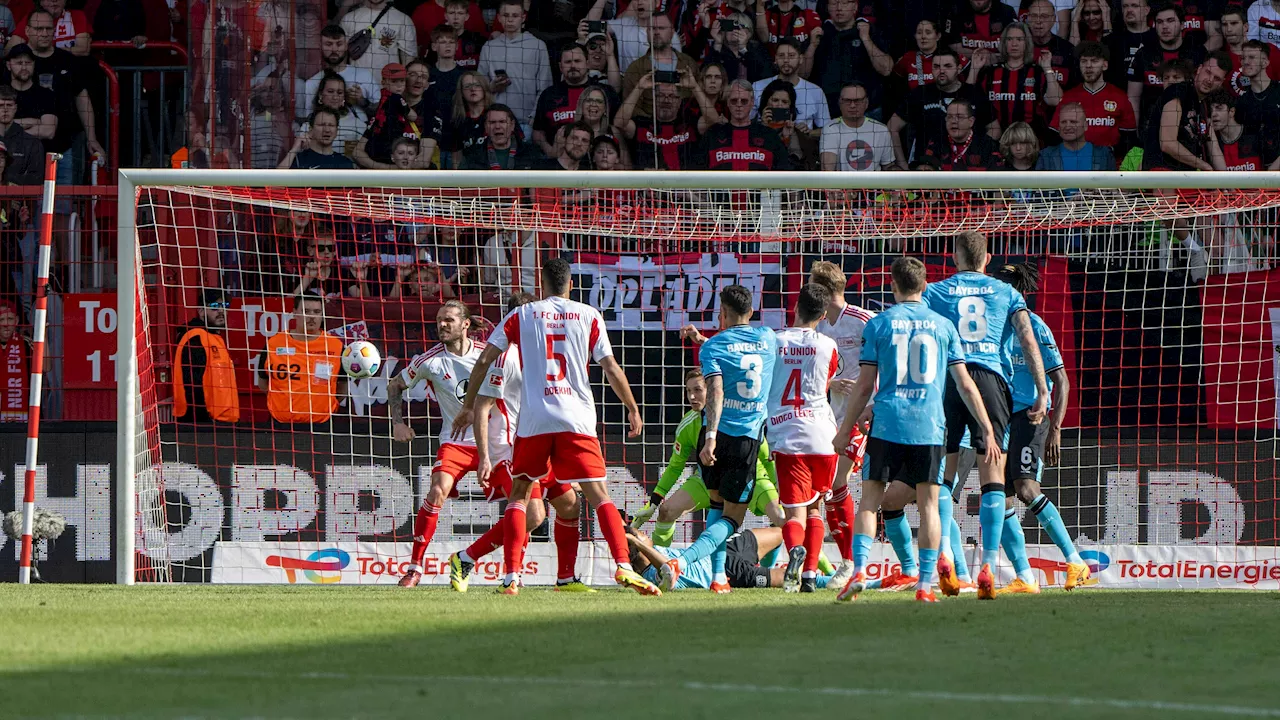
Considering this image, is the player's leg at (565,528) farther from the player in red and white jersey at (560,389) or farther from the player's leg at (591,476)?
the player's leg at (591,476)

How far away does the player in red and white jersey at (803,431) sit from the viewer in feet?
30.7

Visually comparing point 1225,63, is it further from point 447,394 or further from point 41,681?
point 41,681

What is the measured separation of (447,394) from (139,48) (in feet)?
24.1

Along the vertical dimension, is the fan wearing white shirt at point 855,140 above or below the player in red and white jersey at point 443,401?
above

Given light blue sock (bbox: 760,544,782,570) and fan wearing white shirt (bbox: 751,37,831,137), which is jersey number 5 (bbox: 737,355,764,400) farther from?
fan wearing white shirt (bbox: 751,37,831,137)

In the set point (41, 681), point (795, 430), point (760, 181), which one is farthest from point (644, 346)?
point (41, 681)

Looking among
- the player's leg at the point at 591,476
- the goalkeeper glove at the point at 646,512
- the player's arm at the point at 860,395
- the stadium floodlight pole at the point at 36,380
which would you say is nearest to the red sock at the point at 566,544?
the player's leg at the point at 591,476

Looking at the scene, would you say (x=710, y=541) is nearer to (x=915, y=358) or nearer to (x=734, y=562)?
(x=734, y=562)

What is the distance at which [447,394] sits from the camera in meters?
10.6

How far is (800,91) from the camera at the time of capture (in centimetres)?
1540

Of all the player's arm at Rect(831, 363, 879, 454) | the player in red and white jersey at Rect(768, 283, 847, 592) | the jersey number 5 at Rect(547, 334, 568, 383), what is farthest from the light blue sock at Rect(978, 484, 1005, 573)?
the jersey number 5 at Rect(547, 334, 568, 383)

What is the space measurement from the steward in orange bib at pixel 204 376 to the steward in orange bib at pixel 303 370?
265 mm

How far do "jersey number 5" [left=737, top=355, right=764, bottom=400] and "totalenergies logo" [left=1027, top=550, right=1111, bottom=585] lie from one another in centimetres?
354

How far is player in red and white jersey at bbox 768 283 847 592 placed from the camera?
9352 millimetres
